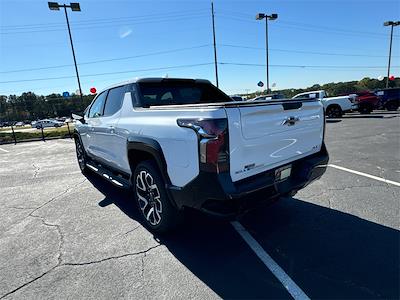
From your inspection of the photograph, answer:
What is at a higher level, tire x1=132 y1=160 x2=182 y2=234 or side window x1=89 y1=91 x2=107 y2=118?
side window x1=89 y1=91 x2=107 y2=118

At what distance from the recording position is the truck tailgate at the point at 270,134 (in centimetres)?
248

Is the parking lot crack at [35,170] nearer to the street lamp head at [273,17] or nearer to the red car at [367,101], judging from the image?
the red car at [367,101]

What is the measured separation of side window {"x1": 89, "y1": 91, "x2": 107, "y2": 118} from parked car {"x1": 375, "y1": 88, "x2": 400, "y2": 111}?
21697 millimetres

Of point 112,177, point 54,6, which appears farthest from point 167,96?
point 54,6

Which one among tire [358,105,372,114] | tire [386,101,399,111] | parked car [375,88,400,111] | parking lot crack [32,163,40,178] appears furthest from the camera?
tire [386,101,399,111]

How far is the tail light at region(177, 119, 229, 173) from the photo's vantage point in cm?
237

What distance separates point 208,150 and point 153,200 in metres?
1.33

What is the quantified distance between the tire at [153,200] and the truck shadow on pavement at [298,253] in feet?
0.78

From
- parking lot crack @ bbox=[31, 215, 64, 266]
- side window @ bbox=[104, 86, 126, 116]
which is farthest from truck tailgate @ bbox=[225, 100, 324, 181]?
side window @ bbox=[104, 86, 126, 116]

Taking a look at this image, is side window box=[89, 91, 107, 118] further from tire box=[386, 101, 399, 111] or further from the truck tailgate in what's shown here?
tire box=[386, 101, 399, 111]

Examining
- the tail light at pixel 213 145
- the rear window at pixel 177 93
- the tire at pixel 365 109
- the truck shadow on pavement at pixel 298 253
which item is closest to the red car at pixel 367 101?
the tire at pixel 365 109

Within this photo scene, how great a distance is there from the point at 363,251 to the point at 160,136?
2.49m

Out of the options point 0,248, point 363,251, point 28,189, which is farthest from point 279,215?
point 28,189

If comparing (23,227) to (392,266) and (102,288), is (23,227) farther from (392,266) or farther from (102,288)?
(392,266)
